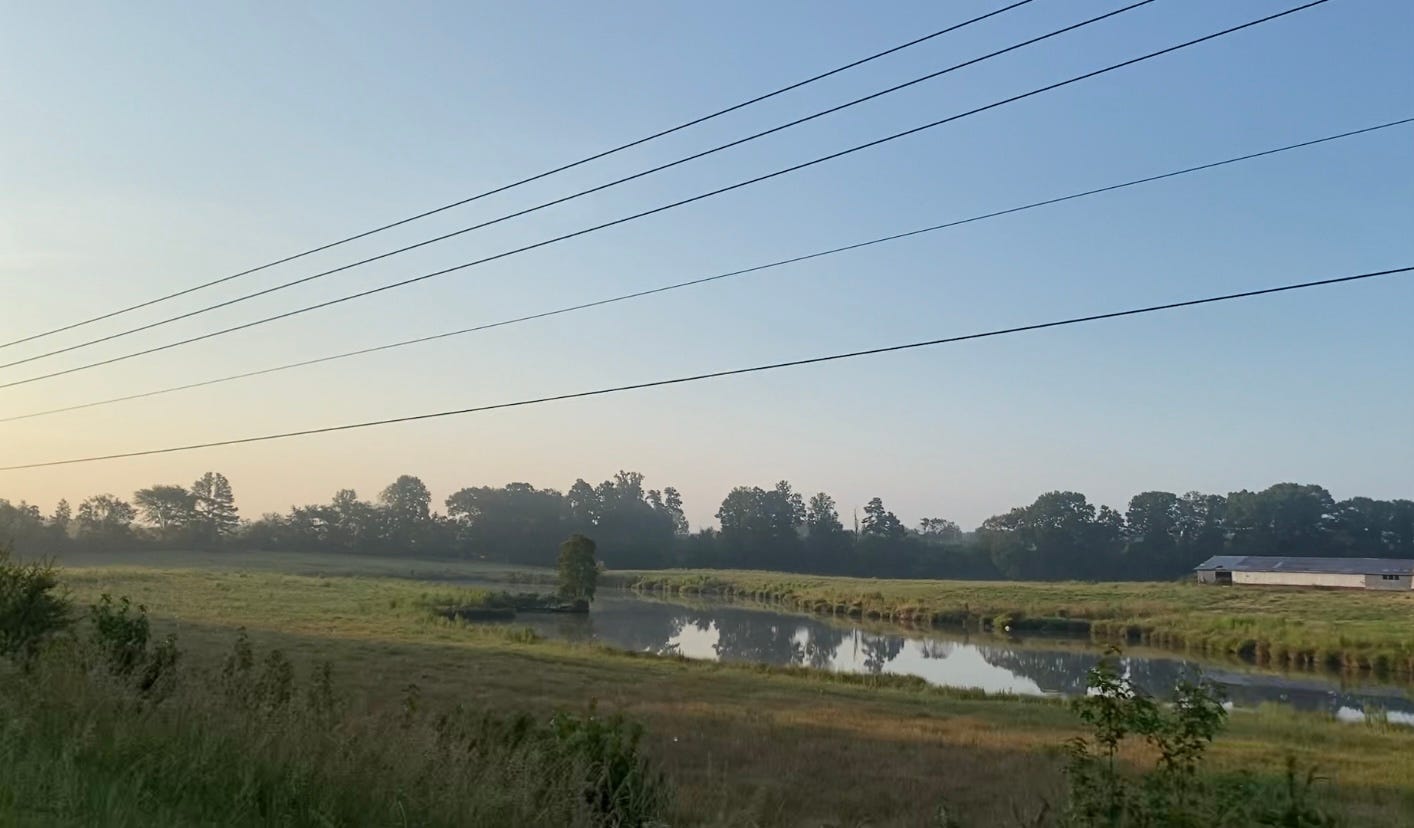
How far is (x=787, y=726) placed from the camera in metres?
16.0

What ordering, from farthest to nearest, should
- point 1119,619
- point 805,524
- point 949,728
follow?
point 805,524 < point 1119,619 < point 949,728

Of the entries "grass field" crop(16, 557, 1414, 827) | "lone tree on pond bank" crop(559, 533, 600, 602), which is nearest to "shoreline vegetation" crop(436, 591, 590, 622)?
"lone tree on pond bank" crop(559, 533, 600, 602)

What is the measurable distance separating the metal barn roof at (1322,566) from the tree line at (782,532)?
75.6 feet

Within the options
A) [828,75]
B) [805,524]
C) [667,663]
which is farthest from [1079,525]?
[828,75]

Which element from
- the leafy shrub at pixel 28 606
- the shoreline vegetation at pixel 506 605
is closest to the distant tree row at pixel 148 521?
the shoreline vegetation at pixel 506 605

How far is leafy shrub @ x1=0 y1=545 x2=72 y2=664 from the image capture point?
33.8 ft

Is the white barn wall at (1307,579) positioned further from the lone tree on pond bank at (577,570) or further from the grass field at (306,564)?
the grass field at (306,564)

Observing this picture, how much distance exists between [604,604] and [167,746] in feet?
192

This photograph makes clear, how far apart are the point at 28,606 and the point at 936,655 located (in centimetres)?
3235

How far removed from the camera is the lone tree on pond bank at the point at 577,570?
53.9 meters

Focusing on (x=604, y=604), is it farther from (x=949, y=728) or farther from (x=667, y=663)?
(x=949, y=728)

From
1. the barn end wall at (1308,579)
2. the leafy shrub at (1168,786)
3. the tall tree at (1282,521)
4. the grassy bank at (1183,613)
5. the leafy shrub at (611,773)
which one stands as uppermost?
the tall tree at (1282,521)

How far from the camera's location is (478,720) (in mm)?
8641

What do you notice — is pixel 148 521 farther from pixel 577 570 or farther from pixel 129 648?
pixel 129 648
